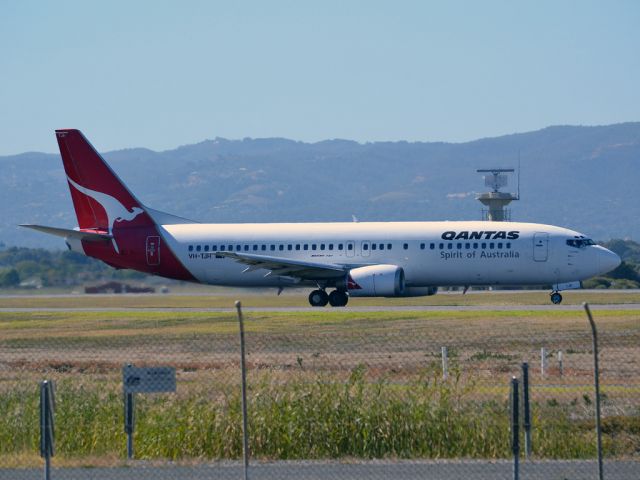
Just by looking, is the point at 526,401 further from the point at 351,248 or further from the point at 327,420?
the point at 351,248

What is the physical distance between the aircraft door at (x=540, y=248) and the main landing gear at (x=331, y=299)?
7.78 metres

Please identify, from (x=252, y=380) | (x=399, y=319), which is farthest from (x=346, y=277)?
(x=252, y=380)

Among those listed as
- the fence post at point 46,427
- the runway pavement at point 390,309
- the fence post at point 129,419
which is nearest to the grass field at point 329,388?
the fence post at point 129,419

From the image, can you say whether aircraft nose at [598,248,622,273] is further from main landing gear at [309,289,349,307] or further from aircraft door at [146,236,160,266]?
aircraft door at [146,236,160,266]

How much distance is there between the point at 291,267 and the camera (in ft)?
165

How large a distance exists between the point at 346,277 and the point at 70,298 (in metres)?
23.0

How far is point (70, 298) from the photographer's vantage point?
68500 millimetres

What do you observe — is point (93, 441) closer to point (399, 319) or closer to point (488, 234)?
point (399, 319)

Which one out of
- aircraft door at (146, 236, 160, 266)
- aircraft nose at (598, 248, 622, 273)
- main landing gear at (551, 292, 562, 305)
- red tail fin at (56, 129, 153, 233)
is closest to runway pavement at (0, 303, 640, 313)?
main landing gear at (551, 292, 562, 305)

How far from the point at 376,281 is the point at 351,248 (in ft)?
8.37

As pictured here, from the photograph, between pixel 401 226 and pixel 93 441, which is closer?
A: pixel 93 441

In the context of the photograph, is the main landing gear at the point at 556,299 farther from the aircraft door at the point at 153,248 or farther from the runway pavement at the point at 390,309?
the aircraft door at the point at 153,248

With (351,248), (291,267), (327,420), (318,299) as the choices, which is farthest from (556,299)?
(327,420)

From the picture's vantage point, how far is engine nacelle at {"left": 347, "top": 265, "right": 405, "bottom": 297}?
49.4 m
